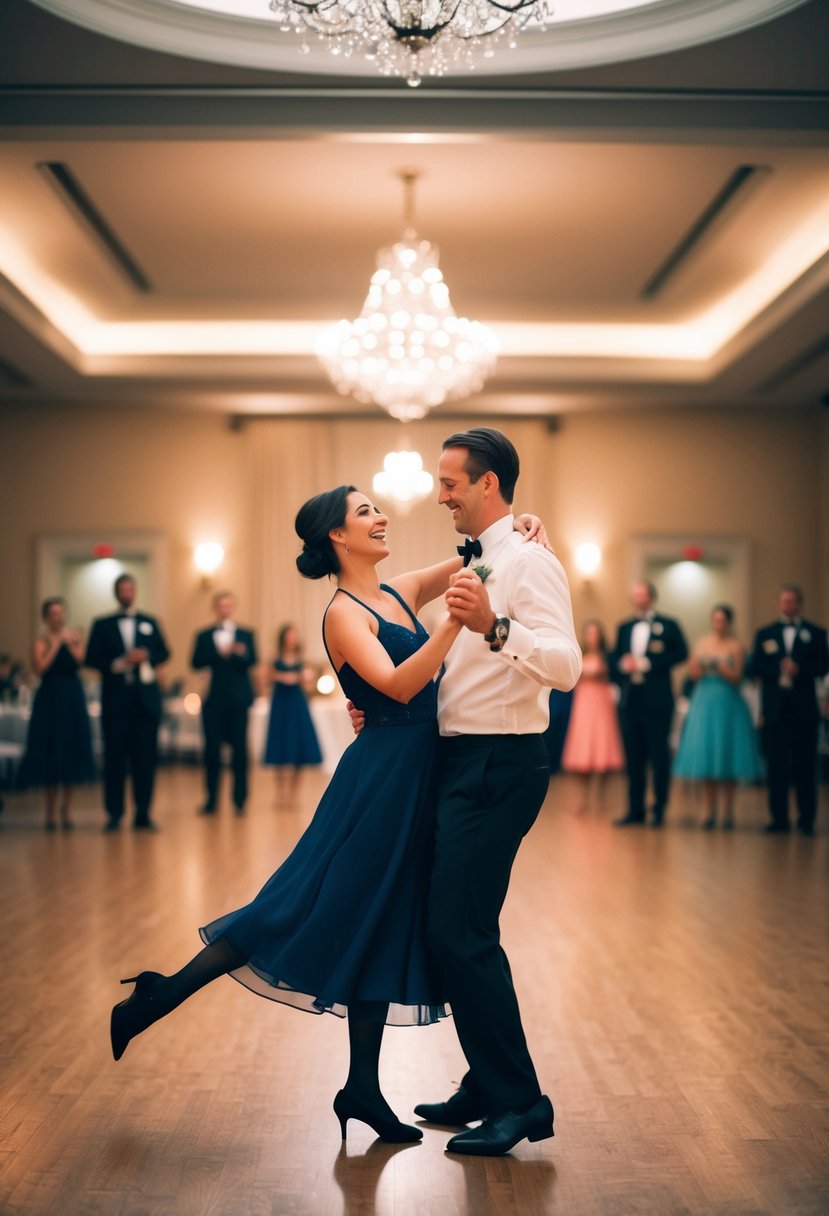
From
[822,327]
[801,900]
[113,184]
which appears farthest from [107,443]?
[801,900]

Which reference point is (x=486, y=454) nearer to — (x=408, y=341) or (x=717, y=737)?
(x=408, y=341)

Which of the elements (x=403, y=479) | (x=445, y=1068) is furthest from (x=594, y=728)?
(x=445, y=1068)

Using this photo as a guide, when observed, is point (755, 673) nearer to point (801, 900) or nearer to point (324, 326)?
point (801, 900)

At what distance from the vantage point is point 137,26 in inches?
239

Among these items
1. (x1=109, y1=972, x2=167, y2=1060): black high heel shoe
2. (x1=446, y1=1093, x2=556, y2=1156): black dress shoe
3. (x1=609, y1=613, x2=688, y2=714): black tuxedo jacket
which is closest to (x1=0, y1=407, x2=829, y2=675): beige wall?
(x1=609, y1=613, x2=688, y2=714): black tuxedo jacket

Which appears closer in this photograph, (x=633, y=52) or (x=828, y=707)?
(x=633, y=52)

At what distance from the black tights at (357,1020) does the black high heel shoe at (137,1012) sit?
0.07m

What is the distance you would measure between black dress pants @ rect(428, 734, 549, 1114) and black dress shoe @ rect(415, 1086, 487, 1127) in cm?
21

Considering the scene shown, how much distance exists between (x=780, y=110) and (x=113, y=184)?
13.4 feet

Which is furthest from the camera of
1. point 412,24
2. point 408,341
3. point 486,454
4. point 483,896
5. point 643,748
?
point 643,748

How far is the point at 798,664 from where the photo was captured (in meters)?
8.46

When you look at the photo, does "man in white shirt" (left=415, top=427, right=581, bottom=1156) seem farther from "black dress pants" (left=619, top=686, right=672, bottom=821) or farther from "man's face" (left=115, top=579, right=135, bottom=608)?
"black dress pants" (left=619, top=686, right=672, bottom=821)

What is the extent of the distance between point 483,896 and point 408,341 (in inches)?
250

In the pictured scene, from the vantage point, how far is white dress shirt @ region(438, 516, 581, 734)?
2713mm
